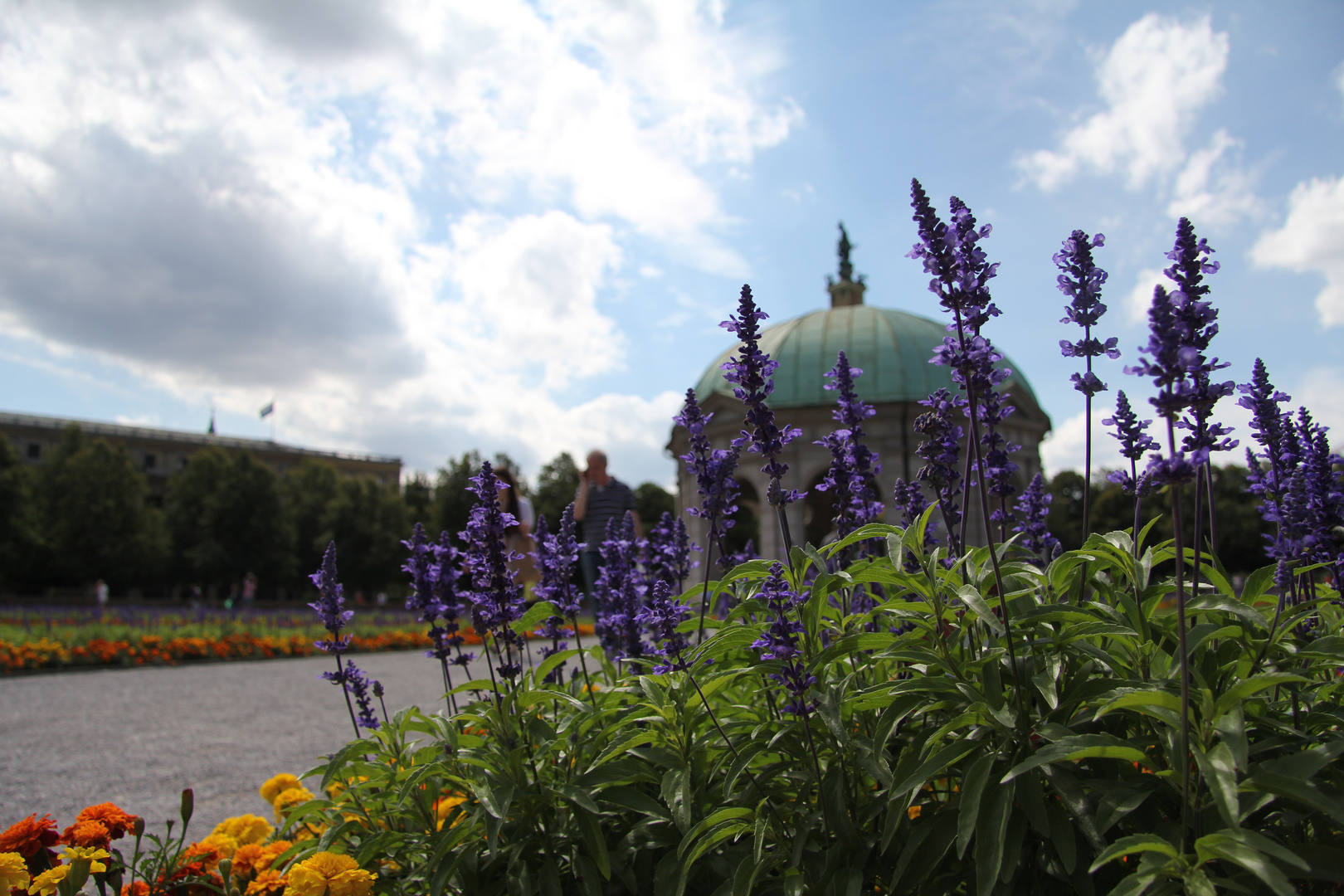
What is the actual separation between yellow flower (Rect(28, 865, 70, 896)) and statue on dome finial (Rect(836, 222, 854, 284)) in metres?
36.3

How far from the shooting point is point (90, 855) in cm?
281

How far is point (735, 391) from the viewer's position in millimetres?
2854

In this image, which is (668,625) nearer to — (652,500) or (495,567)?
(495,567)

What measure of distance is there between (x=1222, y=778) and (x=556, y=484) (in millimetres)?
70976

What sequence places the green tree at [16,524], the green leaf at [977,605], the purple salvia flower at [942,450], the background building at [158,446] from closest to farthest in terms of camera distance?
1. the green leaf at [977,605]
2. the purple salvia flower at [942,450]
3. the green tree at [16,524]
4. the background building at [158,446]

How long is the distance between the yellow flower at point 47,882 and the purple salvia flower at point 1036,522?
164 inches

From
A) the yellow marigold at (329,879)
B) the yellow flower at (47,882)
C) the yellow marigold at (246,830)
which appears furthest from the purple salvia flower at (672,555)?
the yellow flower at (47,882)

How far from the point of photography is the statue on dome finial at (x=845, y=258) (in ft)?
120

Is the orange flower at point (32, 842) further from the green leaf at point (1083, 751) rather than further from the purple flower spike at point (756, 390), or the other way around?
the green leaf at point (1083, 751)

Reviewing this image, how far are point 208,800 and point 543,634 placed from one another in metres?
4.66

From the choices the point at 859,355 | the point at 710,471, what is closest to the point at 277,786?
the point at 710,471

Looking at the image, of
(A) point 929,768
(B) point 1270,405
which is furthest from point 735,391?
(B) point 1270,405

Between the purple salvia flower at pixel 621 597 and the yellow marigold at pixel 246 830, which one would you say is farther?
the purple salvia flower at pixel 621 597

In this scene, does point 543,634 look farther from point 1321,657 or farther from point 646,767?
point 1321,657
